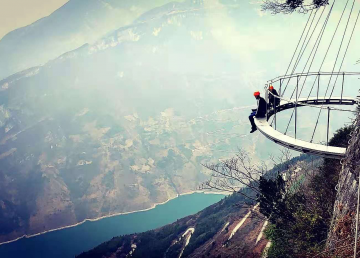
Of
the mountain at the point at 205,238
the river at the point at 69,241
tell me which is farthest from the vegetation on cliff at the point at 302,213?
the river at the point at 69,241

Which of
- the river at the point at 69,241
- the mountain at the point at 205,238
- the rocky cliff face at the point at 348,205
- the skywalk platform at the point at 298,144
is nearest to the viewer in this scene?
the rocky cliff face at the point at 348,205

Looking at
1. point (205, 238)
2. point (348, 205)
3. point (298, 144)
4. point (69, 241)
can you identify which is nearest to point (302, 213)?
point (348, 205)

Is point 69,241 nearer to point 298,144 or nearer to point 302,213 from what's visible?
point 302,213

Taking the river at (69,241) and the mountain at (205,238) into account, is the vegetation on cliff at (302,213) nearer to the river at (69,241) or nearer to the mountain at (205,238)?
the mountain at (205,238)

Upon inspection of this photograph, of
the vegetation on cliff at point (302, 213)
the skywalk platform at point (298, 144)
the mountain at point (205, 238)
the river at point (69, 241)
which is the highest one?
the skywalk platform at point (298, 144)

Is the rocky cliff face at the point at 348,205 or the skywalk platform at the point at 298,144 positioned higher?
the skywalk platform at the point at 298,144

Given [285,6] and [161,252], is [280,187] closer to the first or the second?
[285,6]
